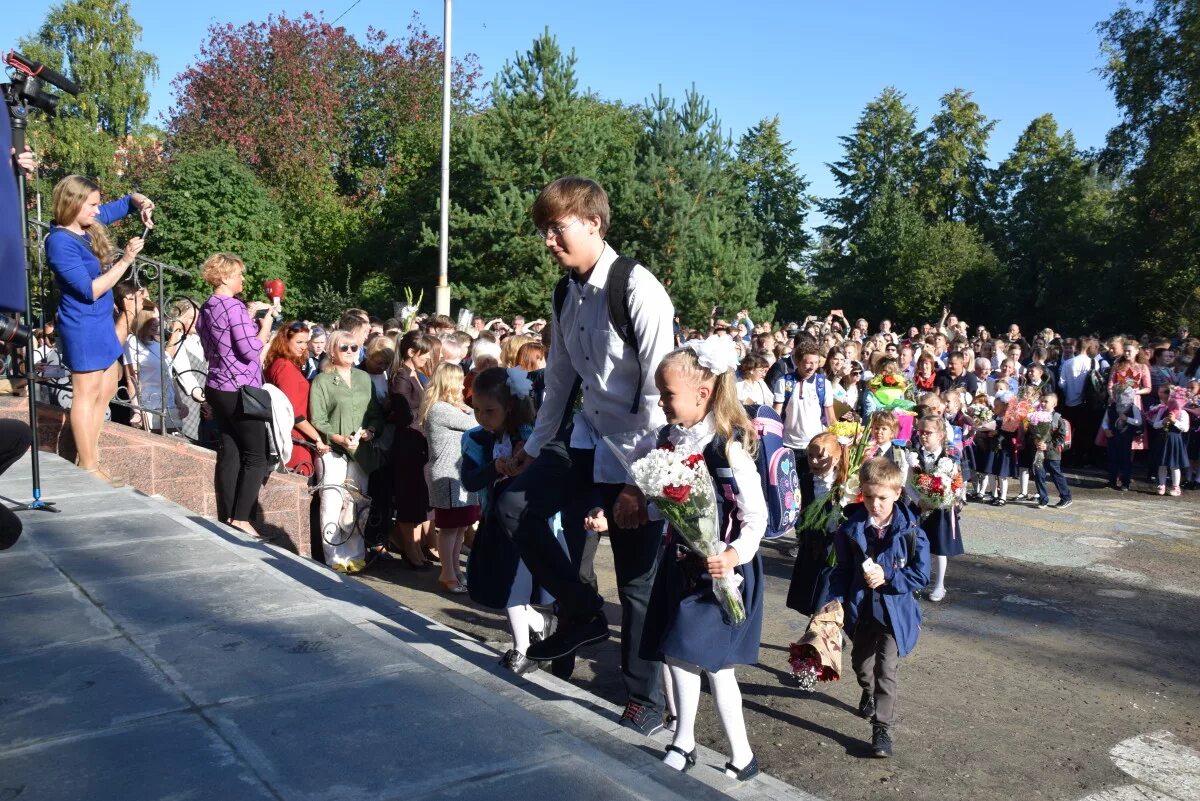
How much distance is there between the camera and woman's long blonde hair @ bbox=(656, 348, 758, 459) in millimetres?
3852

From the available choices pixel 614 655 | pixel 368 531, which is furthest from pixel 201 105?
pixel 614 655

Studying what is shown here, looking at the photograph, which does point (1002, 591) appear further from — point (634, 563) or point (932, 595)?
point (634, 563)

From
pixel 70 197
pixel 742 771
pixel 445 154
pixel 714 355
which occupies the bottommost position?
pixel 742 771

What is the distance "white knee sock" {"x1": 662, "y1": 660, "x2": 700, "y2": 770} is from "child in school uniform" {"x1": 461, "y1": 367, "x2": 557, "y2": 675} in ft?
3.61

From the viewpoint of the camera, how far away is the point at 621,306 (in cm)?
401

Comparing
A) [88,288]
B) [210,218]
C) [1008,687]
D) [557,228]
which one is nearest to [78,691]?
[557,228]

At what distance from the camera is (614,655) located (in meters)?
6.06

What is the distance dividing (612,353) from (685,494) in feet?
2.50

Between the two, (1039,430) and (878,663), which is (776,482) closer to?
(878,663)

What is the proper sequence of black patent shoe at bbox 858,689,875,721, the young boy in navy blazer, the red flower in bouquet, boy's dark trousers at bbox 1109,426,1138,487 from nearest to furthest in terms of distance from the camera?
the red flower in bouquet → the young boy in navy blazer → black patent shoe at bbox 858,689,875,721 → boy's dark trousers at bbox 1109,426,1138,487

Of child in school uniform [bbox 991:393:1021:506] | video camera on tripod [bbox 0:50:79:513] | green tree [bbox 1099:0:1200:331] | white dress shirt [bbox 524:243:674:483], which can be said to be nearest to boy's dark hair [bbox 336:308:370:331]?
→ video camera on tripod [bbox 0:50:79:513]

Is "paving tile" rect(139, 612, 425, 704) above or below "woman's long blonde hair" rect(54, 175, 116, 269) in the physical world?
below

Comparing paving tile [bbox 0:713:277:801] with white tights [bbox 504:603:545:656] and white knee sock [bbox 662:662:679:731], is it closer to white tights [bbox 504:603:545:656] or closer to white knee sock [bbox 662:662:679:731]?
white knee sock [bbox 662:662:679:731]

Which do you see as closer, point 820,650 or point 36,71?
point 820,650
